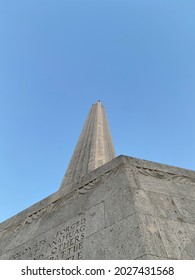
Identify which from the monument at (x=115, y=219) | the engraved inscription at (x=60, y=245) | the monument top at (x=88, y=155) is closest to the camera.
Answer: the monument at (x=115, y=219)

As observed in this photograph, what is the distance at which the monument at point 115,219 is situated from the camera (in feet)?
12.0

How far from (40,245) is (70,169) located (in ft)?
23.0

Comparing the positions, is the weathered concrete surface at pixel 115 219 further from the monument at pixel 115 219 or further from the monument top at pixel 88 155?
the monument top at pixel 88 155

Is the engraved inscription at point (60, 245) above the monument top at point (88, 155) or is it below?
below

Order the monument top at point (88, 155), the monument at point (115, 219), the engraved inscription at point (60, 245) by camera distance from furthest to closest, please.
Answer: the monument top at point (88, 155)
the engraved inscription at point (60, 245)
the monument at point (115, 219)

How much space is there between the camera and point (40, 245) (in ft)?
15.9

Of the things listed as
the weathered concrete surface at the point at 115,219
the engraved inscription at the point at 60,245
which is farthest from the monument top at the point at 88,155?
the engraved inscription at the point at 60,245

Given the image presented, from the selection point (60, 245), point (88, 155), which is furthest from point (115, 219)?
point (88, 155)

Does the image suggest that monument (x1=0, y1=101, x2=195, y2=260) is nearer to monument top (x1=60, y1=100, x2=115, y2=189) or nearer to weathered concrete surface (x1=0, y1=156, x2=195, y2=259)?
weathered concrete surface (x1=0, y1=156, x2=195, y2=259)

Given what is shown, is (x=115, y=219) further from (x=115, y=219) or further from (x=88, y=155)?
(x=88, y=155)

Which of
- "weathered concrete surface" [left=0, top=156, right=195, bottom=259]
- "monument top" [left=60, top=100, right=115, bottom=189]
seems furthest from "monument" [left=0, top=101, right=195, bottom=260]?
"monument top" [left=60, top=100, right=115, bottom=189]

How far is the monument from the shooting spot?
365cm

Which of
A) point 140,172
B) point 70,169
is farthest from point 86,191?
point 70,169
